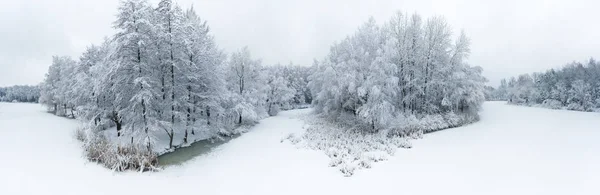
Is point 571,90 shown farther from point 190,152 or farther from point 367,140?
point 190,152

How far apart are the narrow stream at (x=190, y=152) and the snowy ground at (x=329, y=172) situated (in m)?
1.00

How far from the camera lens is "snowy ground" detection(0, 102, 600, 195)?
8.55m

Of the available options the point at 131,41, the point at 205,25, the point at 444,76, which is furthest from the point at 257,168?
the point at 444,76

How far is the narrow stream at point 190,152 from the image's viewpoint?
45.7ft

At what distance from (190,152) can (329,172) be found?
32.1ft

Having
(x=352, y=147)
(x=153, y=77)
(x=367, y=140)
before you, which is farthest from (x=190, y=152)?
(x=367, y=140)

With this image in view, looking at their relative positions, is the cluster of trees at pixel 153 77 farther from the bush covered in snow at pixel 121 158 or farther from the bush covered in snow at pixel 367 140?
the bush covered in snow at pixel 367 140

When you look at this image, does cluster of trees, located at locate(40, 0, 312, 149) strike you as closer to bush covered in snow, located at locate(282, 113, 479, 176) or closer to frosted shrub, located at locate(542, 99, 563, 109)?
bush covered in snow, located at locate(282, 113, 479, 176)

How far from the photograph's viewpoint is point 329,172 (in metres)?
10.8

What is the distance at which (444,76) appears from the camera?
84.2 ft

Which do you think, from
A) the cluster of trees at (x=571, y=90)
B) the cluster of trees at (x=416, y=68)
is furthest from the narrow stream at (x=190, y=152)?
the cluster of trees at (x=571, y=90)

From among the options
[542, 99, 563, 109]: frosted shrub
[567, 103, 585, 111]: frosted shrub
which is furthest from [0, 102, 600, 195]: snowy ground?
[542, 99, 563, 109]: frosted shrub

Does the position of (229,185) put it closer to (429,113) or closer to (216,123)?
(216,123)

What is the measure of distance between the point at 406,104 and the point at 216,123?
1722cm
